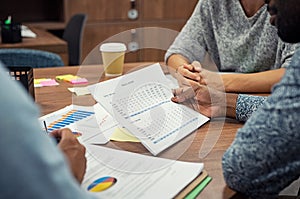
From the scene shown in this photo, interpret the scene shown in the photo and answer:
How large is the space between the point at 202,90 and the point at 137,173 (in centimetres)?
57

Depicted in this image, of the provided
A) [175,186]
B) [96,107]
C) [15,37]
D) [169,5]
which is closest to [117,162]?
[175,186]

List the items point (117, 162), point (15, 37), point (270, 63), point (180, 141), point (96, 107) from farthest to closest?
point (15, 37) → point (270, 63) → point (96, 107) → point (180, 141) → point (117, 162)

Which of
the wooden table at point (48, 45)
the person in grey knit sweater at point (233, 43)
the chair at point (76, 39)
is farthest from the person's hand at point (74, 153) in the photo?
the chair at point (76, 39)

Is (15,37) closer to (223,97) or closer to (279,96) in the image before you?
(223,97)

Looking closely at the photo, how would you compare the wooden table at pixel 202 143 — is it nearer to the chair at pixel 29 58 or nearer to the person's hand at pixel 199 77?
the person's hand at pixel 199 77

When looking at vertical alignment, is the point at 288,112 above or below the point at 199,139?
above

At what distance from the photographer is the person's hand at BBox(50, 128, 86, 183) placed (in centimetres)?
102

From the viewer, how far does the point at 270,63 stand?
194 centimetres

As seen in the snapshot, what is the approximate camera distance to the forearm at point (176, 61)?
6.45 feet

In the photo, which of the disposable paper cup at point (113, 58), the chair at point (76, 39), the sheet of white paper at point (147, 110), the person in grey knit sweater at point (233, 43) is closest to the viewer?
the sheet of white paper at point (147, 110)

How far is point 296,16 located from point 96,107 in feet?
2.26

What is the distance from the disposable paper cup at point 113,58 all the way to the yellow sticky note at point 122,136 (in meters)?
0.61

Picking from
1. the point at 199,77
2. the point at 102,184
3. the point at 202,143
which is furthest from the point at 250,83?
the point at 102,184

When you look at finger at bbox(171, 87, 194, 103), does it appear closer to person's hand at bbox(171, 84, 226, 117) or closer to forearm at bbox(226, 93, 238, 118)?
person's hand at bbox(171, 84, 226, 117)
